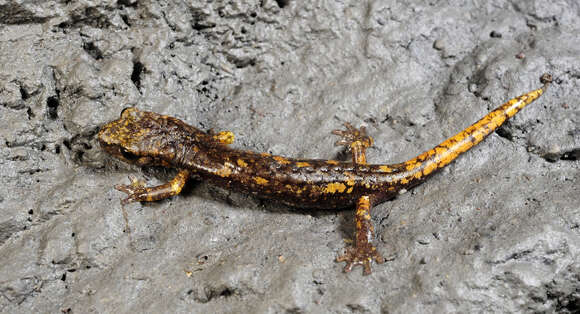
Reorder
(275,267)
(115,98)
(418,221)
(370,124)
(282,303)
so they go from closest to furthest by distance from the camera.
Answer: (282,303) < (275,267) < (418,221) < (115,98) < (370,124)

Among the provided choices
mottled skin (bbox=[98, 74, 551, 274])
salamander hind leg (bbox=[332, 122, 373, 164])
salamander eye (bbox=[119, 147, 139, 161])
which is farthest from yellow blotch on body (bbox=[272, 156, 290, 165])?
salamander eye (bbox=[119, 147, 139, 161])

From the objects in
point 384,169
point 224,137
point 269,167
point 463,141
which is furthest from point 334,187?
point 463,141

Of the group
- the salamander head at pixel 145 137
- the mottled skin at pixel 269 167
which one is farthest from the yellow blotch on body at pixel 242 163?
the salamander head at pixel 145 137

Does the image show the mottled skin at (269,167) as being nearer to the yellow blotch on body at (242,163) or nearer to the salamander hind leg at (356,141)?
the yellow blotch on body at (242,163)

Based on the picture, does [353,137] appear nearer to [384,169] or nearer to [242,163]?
[384,169]

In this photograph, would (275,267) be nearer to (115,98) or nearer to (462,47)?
(115,98)

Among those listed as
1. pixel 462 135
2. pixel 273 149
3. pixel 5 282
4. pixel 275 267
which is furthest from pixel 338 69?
pixel 5 282
